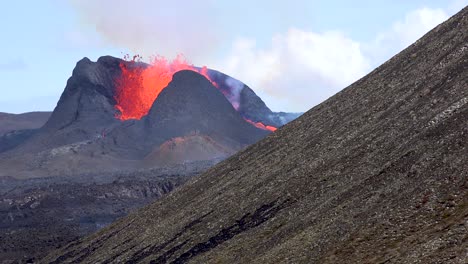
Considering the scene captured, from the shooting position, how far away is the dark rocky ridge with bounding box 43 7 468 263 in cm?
4353

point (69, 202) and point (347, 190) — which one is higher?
point (69, 202)

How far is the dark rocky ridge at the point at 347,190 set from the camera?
143 feet

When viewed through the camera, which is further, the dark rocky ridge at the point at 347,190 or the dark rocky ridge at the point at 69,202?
the dark rocky ridge at the point at 69,202

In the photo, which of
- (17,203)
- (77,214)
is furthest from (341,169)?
(17,203)

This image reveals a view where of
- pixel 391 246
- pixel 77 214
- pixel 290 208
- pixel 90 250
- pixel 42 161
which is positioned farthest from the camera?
pixel 42 161

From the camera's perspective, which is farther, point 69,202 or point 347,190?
point 69,202

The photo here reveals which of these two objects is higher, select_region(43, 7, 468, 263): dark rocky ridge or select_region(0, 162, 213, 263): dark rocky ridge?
select_region(0, 162, 213, 263): dark rocky ridge

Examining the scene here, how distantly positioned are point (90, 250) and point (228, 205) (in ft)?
67.1

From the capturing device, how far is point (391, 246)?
41.2m

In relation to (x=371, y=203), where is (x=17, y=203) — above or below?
above

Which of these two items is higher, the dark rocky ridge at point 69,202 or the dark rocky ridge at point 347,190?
the dark rocky ridge at point 69,202

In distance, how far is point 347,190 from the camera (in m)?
54.3

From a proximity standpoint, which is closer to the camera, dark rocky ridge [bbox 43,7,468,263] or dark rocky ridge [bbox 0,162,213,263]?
dark rocky ridge [bbox 43,7,468,263]

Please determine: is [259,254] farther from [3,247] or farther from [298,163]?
[3,247]
